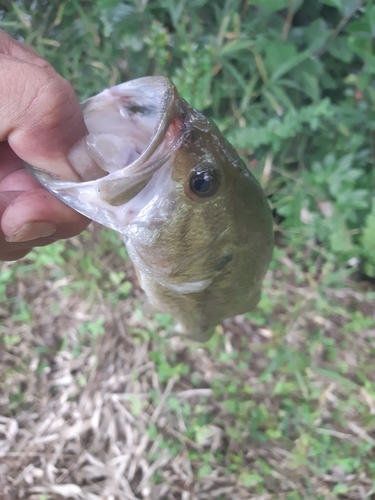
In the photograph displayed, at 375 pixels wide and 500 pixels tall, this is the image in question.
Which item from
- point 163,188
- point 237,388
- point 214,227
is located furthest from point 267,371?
point 163,188

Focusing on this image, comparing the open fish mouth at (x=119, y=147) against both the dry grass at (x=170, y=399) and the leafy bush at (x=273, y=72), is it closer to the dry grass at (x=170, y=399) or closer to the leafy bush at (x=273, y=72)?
the leafy bush at (x=273, y=72)

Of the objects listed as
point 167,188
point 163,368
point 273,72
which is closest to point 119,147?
point 167,188

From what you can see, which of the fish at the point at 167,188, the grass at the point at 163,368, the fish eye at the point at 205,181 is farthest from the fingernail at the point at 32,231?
the grass at the point at 163,368

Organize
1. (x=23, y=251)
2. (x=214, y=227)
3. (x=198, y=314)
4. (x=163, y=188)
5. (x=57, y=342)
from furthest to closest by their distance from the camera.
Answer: (x=57, y=342) < (x=198, y=314) < (x=23, y=251) < (x=214, y=227) < (x=163, y=188)

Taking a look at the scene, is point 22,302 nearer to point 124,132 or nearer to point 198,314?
point 198,314

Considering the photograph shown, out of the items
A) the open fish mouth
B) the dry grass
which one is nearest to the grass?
the dry grass

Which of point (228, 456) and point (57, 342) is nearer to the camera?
point (228, 456)

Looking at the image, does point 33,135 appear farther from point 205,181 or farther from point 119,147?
point 205,181
